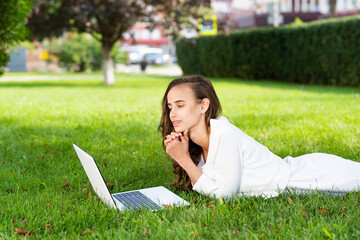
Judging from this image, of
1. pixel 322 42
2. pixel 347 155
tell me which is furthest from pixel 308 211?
pixel 322 42

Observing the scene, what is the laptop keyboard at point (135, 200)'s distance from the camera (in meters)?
3.04

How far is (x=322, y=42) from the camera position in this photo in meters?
13.6

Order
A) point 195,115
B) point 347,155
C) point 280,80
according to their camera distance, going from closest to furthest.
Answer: point 195,115
point 347,155
point 280,80

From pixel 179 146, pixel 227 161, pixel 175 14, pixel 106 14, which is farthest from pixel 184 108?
pixel 175 14

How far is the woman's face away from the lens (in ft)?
10.4

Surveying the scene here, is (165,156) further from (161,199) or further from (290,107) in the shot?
(290,107)

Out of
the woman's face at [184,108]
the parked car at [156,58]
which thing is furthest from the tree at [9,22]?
the parked car at [156,58]

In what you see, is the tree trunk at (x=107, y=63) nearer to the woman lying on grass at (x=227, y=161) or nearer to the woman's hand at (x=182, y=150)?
the woman lying on grass at (x=227, y=161)

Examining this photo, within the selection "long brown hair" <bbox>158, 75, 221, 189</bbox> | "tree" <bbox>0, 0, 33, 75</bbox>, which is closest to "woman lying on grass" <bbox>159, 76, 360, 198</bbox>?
"long brown hair" <bbox>158, 75, 221, 189</bbox>

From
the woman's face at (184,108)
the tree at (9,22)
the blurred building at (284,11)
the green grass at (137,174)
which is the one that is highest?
the blurred building at (284,11)

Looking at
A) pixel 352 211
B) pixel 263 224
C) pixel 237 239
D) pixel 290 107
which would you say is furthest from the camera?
pixel 290 107

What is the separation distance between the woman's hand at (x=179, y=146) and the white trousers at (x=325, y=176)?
2.64 ft

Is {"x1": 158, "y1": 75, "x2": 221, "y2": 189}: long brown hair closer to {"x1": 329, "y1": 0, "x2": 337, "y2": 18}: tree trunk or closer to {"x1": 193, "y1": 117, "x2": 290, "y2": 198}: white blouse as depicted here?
{"x1": 193, "y1": 117, "x2": 290, "y2": 198}: white blouse

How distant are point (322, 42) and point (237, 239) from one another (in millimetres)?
12254
